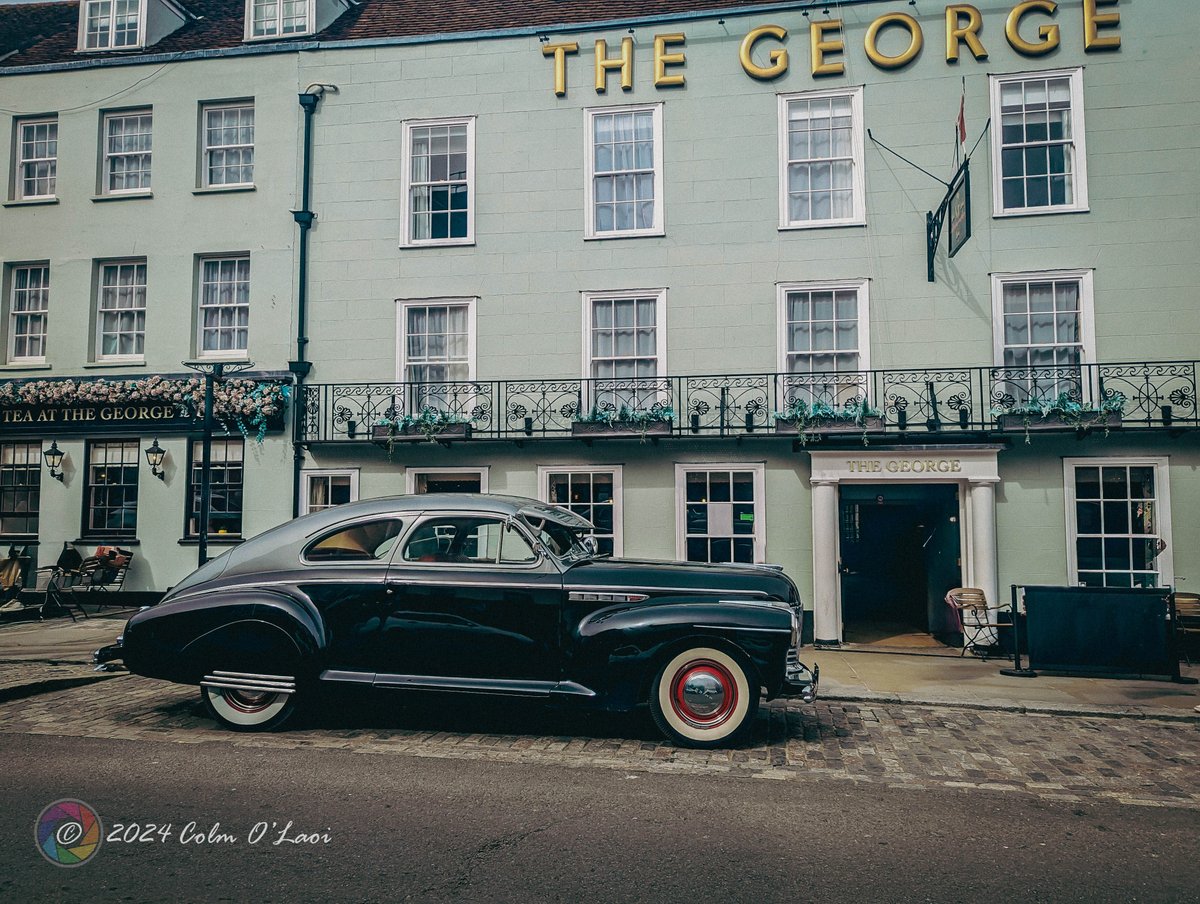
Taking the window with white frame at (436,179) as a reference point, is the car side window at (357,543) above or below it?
below

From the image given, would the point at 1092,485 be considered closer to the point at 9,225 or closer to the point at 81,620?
the point at 81,620

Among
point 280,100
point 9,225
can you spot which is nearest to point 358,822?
point 280,100

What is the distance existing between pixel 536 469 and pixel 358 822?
9460 mm

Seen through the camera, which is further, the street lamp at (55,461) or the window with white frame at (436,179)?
the street lamp at (55,461)

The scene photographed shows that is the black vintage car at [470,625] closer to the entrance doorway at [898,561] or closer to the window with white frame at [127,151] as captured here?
the entrance doorway at [898,561]

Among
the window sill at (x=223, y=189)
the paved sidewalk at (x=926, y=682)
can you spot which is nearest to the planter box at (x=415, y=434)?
the paved sidewalk at (x=926, y=682)

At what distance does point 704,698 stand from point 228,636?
3732mm

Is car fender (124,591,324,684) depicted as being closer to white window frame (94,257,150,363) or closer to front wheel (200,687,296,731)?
front wheel (200,687,296,731)

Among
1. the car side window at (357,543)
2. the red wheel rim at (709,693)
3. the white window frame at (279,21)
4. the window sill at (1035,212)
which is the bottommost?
the red wheel rim at (709,693)

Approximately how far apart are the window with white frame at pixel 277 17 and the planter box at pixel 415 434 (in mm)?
7966

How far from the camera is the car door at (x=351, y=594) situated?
6867mm

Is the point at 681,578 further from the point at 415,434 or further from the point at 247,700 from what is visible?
the point at 415,434

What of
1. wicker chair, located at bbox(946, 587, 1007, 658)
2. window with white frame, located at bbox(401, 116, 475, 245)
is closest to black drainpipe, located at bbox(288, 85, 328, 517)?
window with white frame, located at bbox(401, 116, 475, 245)

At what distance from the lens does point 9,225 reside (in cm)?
1638
